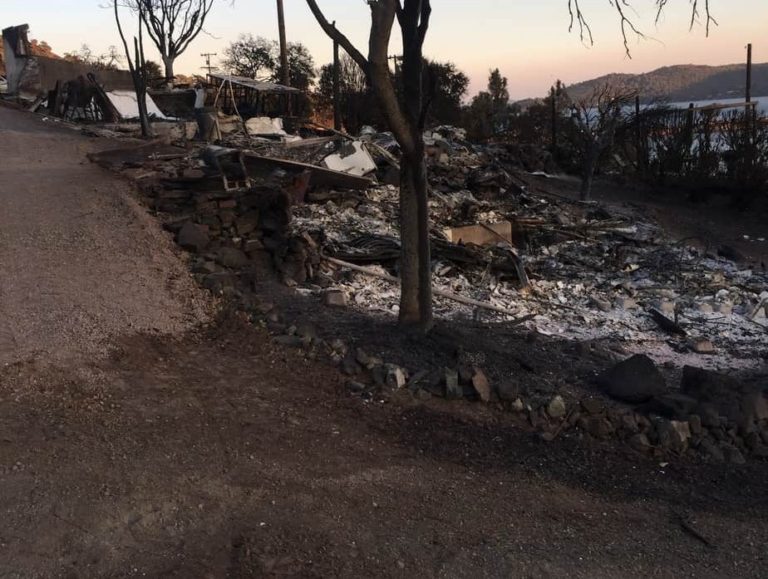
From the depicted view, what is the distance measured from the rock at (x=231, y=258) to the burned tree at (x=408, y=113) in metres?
2.31

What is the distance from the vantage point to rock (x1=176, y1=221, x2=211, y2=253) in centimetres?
779

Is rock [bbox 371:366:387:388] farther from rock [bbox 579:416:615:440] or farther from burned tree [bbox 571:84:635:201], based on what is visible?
burned tree [bbox 571:84:635:201]

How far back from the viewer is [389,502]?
3711 millimetres

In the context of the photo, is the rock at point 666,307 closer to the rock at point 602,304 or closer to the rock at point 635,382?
the rock at point 602,304

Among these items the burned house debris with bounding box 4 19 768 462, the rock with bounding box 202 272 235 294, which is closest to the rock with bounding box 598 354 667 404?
the burned house debris with bounding box 4 19 768 462

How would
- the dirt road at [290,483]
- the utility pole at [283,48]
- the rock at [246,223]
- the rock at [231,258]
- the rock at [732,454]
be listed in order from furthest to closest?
1. the utility pole at [283,48]
2. the rock at [246,223]
3. the rock at [231,258]
4. the rock at [732,454]
5. the dirt road at [290,483]

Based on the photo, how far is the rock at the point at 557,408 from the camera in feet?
16.0

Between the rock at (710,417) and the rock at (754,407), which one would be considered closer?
the rock at (710,417)

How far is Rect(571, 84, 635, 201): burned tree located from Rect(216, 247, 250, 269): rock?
348 inches

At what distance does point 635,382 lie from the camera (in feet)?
17.3

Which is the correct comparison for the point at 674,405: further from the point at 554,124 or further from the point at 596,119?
the point at 554,124

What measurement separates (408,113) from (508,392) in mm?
2122

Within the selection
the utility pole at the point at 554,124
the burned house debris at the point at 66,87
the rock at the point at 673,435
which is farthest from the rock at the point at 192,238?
the utility pole at the point at 554,124

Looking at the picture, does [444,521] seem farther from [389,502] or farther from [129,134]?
[129,134]
